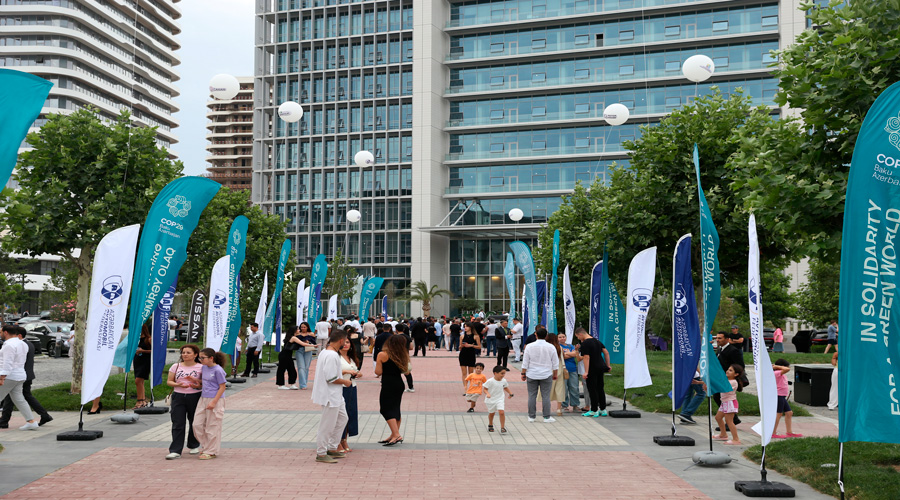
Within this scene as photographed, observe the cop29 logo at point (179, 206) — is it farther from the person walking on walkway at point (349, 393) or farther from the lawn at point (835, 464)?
the lawn at point (835, 464)

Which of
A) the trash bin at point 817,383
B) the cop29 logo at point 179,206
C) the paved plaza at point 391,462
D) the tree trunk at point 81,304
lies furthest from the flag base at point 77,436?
the trash bin at point 817,383

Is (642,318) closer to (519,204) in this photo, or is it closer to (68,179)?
(68,179)

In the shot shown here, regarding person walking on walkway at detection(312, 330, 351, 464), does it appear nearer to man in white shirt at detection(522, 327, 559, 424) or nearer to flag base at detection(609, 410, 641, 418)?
man in white shirt at detection(522, 327, 559, 424)

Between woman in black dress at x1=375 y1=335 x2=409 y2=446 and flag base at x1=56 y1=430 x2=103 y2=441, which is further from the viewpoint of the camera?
flag base at x1=56 y1=430 x2=103 y2=441

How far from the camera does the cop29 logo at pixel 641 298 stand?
1352 cm

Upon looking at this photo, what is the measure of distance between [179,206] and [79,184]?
13.8 feet

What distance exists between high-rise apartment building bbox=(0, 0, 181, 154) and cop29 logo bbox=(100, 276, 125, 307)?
227 ft

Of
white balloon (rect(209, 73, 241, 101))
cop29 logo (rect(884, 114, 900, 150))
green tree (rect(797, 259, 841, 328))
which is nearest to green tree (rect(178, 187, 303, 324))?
white balloon (rect(209, 73, 241, 101))

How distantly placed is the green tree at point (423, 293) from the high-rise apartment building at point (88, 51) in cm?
3130

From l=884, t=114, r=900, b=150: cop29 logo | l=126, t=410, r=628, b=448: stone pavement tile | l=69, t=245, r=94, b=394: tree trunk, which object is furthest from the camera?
l=69, t=245, r=94, b=394: tree trunk

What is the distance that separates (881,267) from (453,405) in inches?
443

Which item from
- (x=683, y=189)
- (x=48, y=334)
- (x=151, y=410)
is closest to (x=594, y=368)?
(x=683, y=189)

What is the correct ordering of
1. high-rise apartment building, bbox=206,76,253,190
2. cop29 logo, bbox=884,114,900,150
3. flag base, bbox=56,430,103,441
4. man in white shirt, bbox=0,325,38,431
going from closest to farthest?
1. cop29 logo, bbox=884,114,900,150
2. flag base, bbox=56,430,103,441
3. man in white shirt, bbox=0,325,38,431
4. high-rise apartment building, bbox=206,76,253,190

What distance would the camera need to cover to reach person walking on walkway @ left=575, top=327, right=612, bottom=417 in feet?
48.6
